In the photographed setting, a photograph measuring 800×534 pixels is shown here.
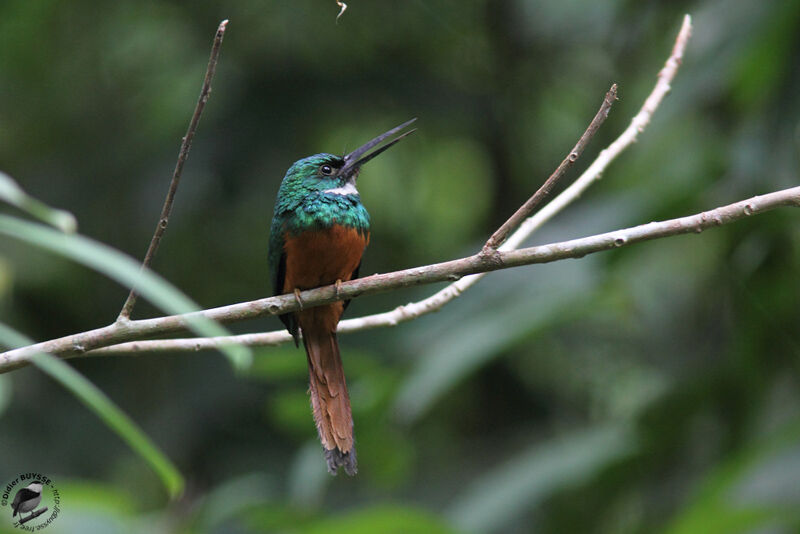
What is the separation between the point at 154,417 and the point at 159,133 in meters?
1.29

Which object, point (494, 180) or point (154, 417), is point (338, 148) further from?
point (154, 417)

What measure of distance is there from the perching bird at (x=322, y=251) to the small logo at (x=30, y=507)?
67cm

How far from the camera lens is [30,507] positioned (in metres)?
2.11

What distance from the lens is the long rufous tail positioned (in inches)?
78.9

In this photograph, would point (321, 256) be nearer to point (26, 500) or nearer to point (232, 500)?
point (26, 500)

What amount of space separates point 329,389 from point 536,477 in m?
1.10

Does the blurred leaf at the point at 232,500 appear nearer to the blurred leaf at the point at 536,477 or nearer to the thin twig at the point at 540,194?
the blurred leaf at the point at 536,477

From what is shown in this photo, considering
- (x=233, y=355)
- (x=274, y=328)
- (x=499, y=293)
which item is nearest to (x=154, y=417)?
(x=274, y=328)

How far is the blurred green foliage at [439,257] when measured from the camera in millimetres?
2912

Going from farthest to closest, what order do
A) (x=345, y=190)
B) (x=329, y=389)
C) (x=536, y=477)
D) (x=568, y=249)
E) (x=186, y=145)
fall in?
(x=536, y=477), (x=345, y=190), (x=329, y=389), (x=568, y=249), (x=186, y=145)

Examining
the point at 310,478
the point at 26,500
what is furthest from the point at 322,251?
the point at 310,478

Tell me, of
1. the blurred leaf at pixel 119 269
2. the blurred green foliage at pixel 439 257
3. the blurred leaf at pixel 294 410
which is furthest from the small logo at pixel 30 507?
the blurred leaf at pixel 119 269

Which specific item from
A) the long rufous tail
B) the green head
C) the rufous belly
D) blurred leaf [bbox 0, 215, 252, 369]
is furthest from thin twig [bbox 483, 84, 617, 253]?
the green head

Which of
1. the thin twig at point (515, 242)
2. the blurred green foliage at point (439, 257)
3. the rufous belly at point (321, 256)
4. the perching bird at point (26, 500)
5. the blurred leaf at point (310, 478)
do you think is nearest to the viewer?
the thin twig at point (515, 242)
